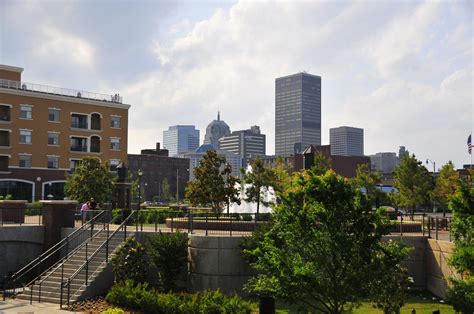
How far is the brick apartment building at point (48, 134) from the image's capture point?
64312 millimetres

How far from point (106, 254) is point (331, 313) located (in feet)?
40.1

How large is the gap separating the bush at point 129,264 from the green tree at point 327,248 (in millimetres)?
8183

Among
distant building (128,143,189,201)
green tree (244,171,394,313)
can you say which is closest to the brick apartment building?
green tree (244,171,394,313)

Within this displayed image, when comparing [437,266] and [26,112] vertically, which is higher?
[26,112]

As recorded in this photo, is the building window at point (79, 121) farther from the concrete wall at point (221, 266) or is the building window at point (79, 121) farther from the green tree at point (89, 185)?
the concrete wall at point (221, 266)

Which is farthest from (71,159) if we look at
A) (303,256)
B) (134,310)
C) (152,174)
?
(152,174)

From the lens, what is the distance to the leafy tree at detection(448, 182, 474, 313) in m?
16.1

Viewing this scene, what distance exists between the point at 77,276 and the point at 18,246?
274 inches

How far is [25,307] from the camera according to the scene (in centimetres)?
2094

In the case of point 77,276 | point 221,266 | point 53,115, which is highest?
point 53,115

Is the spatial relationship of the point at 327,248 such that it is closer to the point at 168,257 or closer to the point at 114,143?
the point at 168,257

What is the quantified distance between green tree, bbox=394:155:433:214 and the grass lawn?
124 feet

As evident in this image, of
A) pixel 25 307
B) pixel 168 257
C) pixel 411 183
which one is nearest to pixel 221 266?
pixel 168 257

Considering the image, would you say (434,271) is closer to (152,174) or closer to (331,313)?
(331,313)
